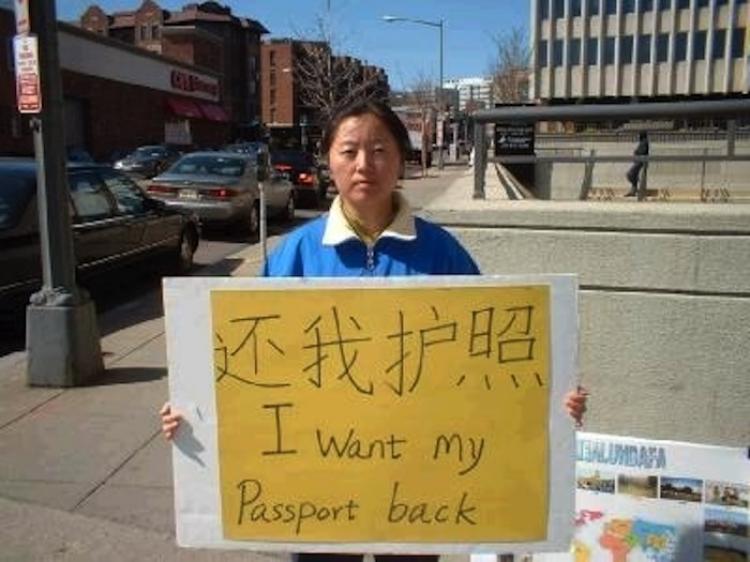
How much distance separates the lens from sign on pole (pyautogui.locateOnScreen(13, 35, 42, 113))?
5.87 m

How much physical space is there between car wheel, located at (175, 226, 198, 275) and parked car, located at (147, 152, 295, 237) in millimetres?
3282

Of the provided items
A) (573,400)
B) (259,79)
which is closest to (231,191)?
(573,400)

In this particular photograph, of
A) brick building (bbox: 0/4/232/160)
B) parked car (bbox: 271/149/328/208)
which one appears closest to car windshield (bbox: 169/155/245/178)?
parked car (bbox: 271/149/328/208)

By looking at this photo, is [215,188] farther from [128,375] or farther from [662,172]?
[128,375]

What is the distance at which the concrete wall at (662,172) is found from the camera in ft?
24.2

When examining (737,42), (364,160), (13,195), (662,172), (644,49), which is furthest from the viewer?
(644,49)

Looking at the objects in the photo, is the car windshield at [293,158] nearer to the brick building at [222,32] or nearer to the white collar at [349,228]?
the white collar at [349,228]

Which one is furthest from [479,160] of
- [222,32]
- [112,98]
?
[222,32]

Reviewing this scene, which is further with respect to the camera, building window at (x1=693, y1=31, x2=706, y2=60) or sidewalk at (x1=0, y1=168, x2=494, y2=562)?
building window at (x1=693, y1=31, x2=706, y2=60)

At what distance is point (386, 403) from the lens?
243cm

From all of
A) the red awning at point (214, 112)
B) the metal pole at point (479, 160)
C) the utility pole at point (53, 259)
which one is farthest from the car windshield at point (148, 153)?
the metal pole at point (479, 160)

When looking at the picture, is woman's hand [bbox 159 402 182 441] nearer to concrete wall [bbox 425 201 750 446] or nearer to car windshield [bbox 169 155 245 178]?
concrete wall [bbox 425 201 750 446]

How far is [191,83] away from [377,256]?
58.6 metres

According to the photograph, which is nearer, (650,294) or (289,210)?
(650,294)
